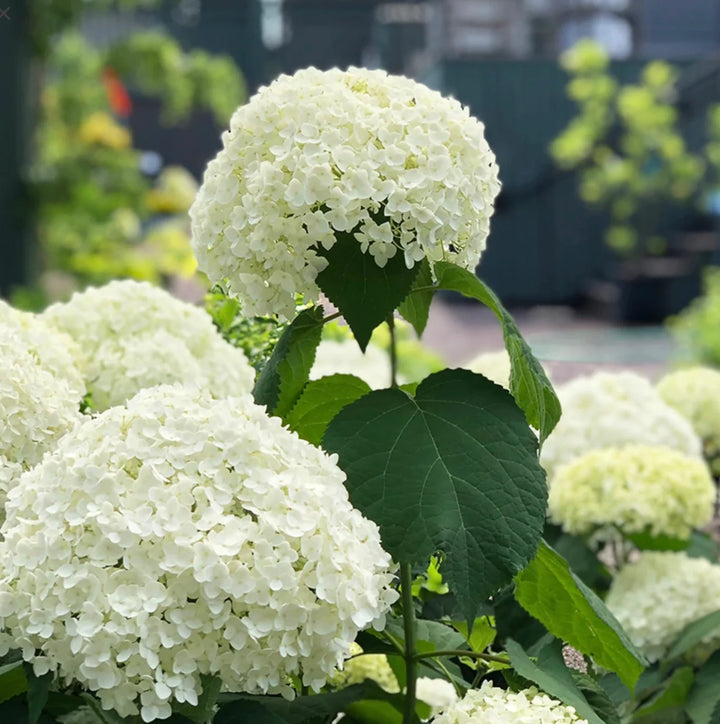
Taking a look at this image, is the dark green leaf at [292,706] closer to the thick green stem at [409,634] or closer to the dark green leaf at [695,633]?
the thick green stem at [409,634]

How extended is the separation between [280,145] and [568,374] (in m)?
1.26

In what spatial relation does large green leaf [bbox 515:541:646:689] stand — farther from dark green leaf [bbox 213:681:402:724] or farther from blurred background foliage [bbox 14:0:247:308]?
blurred background foliage [bbox 14:0:247:308]

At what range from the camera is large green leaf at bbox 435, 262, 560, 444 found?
→ 32.4 inches

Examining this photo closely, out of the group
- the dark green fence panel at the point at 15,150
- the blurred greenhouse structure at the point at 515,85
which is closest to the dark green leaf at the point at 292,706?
the dark green fence panel at the point at 15,150

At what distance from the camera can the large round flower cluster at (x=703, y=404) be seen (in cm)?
173

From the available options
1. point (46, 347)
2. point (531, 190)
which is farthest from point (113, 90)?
point (531, 190)

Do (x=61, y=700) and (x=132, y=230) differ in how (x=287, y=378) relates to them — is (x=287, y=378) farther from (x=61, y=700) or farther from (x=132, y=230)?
(x=132, y=230)

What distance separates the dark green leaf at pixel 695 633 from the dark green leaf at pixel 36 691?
2.39 ft

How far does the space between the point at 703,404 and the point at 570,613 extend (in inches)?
36.8

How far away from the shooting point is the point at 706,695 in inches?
44.1

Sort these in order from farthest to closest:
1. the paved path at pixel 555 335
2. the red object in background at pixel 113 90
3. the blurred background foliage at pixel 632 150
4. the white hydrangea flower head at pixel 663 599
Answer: the blurred background foliage at pixel 632 150, the paved path at pixel 555 335, the red object in background at pixel 113 90, the white hydrangea flower head at pixel 663 599

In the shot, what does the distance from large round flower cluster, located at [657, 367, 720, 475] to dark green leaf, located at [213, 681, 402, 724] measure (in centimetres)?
98

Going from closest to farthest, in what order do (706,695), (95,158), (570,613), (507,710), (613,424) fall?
(507,710) → (570,613) → (706,695) → (613,424) → (95,158)

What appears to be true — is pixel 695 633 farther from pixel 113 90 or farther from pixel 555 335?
pixel 555 335
